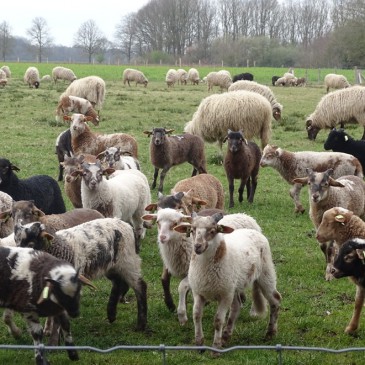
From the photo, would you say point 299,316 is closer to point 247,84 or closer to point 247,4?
point 247,84

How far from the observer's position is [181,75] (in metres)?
44.1

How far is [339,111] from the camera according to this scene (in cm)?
1912

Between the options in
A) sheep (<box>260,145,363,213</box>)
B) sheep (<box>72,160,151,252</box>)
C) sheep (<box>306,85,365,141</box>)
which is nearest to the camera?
sheep (<box>72,160,151,252</box>)

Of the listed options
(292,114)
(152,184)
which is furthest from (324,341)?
(292,114)

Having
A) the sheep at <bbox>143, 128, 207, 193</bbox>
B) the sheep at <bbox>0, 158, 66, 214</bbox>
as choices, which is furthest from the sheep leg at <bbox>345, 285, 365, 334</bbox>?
the sheep at <bbox>143, 128, 207, 193</bbox>

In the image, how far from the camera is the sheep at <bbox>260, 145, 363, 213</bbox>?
1094 cm

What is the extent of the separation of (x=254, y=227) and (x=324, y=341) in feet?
4.85

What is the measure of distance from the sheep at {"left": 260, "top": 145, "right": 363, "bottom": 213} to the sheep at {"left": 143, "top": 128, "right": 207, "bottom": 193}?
171cm

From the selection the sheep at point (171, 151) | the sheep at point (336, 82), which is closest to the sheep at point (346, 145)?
the sheep at point (171, 151)

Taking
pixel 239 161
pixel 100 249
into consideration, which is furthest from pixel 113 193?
pixel 239 161

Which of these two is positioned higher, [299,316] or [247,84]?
[247,84]

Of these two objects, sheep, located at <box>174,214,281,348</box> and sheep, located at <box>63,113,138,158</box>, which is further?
sheep, located at <box>63,113,138,158</box>

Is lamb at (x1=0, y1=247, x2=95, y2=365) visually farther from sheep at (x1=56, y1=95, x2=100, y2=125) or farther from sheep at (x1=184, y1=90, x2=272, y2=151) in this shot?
sheep at (x1=56, y1=95, x2=100, y2=125)

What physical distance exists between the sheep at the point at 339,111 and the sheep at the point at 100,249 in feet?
44.6
